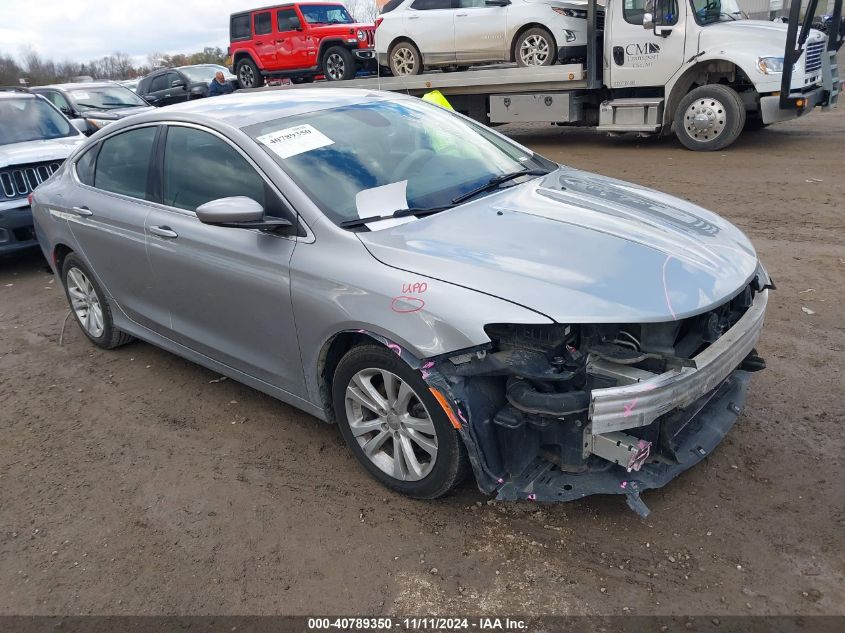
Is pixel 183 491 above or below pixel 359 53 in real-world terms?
below

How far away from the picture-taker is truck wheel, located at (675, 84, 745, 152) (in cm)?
1048

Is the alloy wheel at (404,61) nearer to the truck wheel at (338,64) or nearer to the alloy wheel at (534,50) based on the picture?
the truck wheel at (338,64)

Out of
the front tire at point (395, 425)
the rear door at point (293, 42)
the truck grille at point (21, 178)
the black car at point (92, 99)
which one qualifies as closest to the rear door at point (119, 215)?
the front tire at point (395, 425)

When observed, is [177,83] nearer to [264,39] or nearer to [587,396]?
[264,39]

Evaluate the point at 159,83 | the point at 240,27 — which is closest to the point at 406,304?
the point at 240,27

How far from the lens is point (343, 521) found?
9.98 feet

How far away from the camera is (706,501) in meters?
2.97

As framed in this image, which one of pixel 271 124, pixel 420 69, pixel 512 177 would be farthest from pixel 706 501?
pixel 420 69

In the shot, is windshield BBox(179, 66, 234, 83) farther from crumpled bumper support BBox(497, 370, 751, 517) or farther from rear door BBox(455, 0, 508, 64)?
crumpled bumper support BBox(497, 370, 751, 517)

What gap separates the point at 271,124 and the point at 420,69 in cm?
1030

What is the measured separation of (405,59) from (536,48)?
108 inches

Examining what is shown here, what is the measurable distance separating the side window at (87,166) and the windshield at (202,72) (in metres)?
14.7

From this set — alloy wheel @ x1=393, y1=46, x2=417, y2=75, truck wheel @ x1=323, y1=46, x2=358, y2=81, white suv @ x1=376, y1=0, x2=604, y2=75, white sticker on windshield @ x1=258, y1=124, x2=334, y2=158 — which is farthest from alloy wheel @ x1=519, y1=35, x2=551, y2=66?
white sticker on windshield @ x1=258, y1=124, x2=334, y2=158

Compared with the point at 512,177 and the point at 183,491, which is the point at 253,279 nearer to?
the point at 183,491
